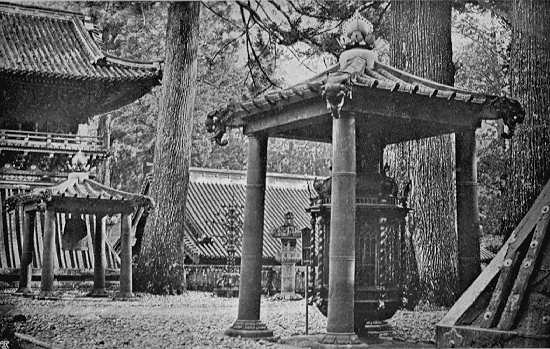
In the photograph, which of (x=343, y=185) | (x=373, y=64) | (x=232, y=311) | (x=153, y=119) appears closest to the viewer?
(x=343, y=185)

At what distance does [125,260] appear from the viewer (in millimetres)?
6945

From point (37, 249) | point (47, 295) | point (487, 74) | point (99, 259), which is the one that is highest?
point (487, 74)

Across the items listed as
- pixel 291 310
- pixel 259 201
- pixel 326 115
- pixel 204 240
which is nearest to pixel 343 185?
pixel 326 115

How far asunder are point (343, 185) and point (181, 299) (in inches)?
113

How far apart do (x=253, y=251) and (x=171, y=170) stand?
263 cm

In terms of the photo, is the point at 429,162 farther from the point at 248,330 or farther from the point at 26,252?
the point at 26,252

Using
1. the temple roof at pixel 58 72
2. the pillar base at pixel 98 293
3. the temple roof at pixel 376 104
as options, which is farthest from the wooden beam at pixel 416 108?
the pillar base at pixel 98 293

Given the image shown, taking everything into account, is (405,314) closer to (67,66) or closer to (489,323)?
(489,323)

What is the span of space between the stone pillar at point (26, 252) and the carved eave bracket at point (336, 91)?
3.15m

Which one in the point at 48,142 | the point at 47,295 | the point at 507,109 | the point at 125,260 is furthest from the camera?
the point at 125,260

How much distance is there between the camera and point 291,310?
6102 millimetres

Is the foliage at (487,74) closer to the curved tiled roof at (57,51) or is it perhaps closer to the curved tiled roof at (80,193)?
the curved tiled roof at (57,51)

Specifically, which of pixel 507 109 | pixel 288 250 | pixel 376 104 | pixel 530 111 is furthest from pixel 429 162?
pixel 288 250

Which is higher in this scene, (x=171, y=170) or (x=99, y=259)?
(x=171, y=170)
